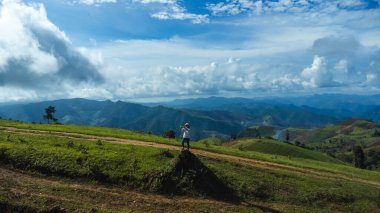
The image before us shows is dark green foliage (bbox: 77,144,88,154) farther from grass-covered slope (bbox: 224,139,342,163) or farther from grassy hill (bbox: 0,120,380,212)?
grass-covered slope (bbox: 224,139,342,163)

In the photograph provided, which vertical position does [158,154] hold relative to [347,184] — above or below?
above

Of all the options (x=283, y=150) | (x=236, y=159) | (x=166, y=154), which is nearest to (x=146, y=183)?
(x=166, y=154)

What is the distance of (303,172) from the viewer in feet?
155

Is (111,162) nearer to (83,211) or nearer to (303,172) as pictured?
(83,211)

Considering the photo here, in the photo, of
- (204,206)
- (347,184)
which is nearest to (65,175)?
(204,206)

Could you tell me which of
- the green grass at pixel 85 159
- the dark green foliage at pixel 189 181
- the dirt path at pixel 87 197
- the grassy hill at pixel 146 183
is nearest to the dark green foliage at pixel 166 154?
the grassy hill at pixel 146 183

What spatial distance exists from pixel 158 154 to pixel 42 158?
12.2 metres

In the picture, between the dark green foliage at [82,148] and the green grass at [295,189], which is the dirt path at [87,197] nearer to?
the green grass at [295,189]

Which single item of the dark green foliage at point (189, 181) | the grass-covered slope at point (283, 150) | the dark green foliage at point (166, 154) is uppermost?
the dark green foliage at point (166, 154)

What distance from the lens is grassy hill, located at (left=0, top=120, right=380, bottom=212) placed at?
2845 centimetres

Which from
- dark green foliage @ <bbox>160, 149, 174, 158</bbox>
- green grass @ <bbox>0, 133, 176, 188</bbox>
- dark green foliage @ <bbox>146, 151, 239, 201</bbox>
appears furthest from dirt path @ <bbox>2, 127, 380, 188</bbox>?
dark green foliage @ <bbox>146, 151, 239, 201</bbox>

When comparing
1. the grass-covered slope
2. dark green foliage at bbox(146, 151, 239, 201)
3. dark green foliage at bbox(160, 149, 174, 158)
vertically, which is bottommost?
the grass-covered slope

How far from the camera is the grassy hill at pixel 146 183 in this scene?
2845 centimetres

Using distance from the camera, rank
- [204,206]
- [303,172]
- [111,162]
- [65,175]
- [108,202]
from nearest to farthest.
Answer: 1. [108,202]
2. [204,206]
3. [65,175]
4. [111,162]
5. [303,172]
